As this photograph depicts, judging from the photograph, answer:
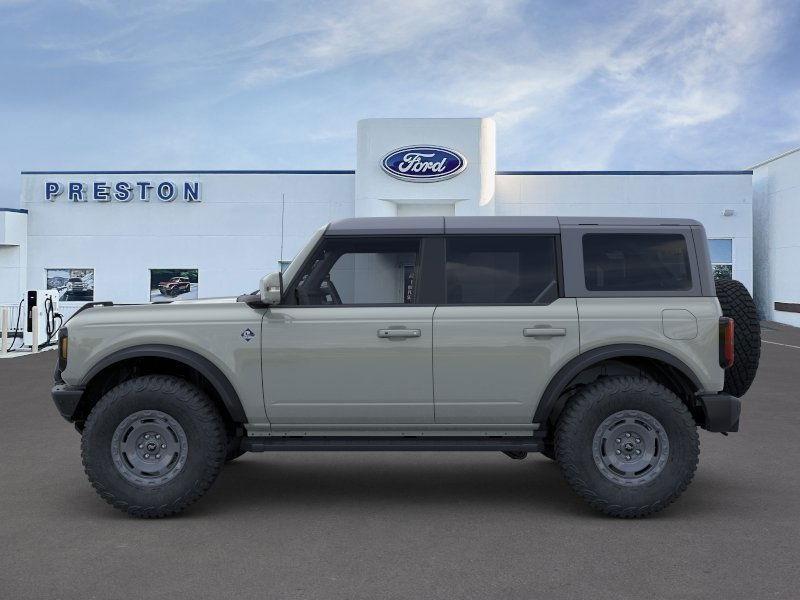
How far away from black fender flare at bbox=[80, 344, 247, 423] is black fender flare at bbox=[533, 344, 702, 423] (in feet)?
6.91

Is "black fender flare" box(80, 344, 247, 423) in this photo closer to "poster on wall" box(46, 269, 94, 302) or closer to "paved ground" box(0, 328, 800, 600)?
"paved ground" box(0, 328, 800, 600)

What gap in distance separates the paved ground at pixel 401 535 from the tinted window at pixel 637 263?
5.35 feet

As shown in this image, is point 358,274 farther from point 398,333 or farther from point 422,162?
point 422,162

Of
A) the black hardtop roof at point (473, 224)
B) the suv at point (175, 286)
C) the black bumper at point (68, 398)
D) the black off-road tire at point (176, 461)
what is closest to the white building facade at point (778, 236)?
the suv at point (175, 286)

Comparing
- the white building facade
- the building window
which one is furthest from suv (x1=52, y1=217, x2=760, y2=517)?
the white building facade

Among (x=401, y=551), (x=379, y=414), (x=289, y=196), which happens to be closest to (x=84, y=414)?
(x=379, y=414)

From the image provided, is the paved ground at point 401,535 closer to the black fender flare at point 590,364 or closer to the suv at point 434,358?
the suv at point 434,358

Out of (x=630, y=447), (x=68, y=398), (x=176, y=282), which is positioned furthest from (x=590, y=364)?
(x=176, y=282)

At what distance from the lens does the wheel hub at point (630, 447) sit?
586 cm

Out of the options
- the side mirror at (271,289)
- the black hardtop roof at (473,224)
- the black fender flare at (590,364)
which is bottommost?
the black fender flare at (590,364)

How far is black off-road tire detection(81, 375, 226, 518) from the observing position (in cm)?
584

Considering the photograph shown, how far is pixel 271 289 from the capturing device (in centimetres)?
588

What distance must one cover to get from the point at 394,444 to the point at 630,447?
→ 1640 millimetres

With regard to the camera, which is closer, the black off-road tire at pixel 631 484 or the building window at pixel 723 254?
the black off-road tire at pixel 631 484
